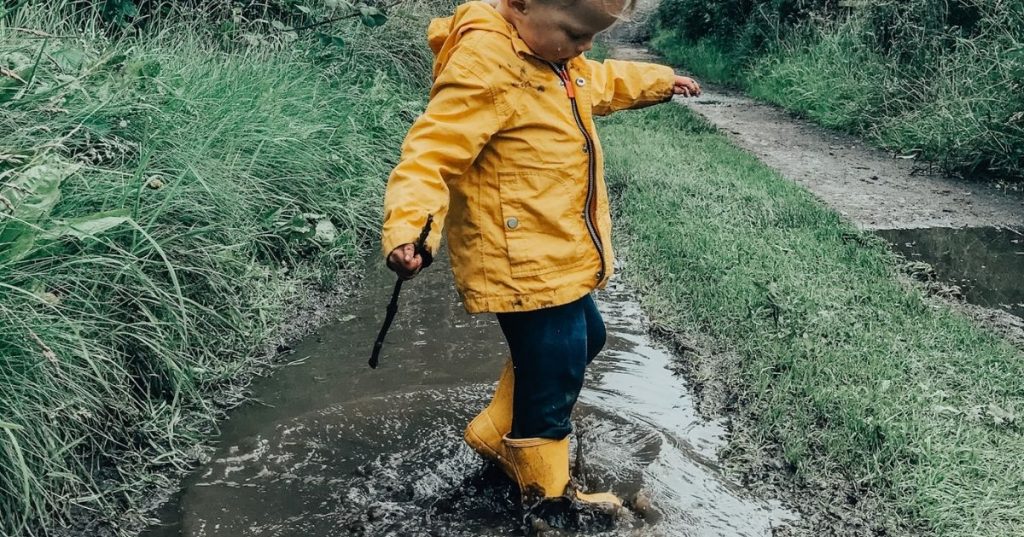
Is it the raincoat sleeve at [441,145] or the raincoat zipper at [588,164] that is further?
the raincoat zipper at [588,164]

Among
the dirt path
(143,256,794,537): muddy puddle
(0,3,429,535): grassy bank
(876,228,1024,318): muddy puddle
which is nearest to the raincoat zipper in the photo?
(143,256,794,537): muddy puddle

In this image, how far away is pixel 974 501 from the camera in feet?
8.46

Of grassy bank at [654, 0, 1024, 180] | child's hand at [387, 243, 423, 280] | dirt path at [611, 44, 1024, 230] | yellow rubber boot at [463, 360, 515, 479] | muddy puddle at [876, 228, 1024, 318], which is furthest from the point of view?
grassy bank at [654, 0, 1024, 180]

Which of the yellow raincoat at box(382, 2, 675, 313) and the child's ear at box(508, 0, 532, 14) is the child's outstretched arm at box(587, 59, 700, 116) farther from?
the child's ear at box(508, 0, 532, 14)

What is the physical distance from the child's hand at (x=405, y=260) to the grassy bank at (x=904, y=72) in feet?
18.4

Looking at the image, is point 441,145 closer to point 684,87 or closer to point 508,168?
point 508,168

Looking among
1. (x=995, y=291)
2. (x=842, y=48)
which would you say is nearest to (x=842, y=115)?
(x=842, y=48)

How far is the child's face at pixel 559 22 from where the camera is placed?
Answer: 2322mm

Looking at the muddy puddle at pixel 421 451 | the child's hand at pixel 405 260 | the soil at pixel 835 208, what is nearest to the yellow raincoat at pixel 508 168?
the child's hand at pixel 405 260

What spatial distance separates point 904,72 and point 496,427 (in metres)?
6.86

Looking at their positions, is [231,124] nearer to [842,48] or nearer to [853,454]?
[853,454]

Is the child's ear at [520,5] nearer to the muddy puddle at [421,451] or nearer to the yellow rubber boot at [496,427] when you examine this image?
the yellow rubber boot at [496,427]

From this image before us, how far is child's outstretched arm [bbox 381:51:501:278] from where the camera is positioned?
2.20 metres

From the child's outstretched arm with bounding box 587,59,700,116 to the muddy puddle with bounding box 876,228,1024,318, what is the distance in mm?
2198
